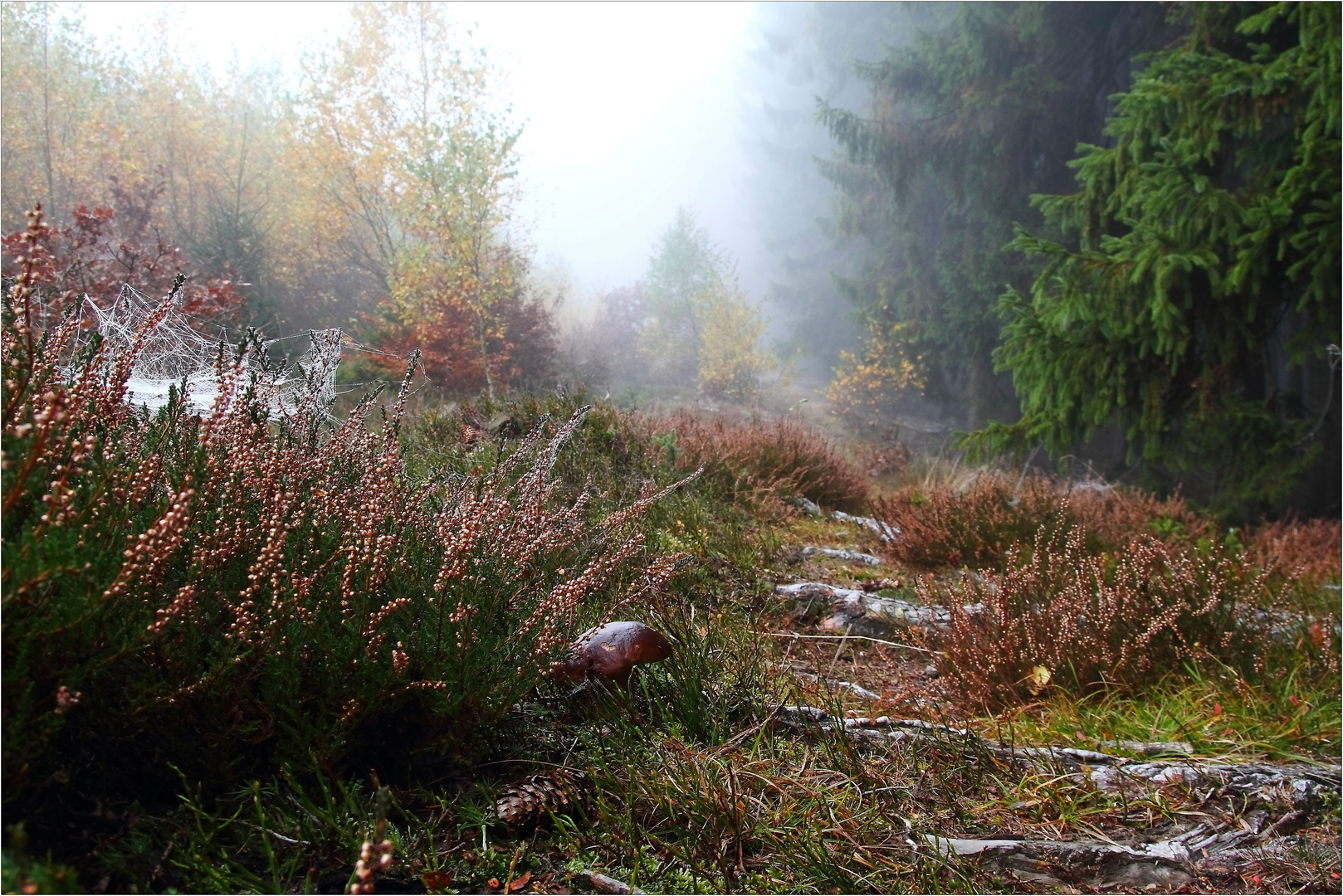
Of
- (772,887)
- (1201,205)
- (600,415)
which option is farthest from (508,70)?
(772,887)

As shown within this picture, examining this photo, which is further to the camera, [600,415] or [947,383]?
[947,383]

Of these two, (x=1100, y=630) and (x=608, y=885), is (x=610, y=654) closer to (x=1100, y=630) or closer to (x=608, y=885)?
(x=608, y=885)

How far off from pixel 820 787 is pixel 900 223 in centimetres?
2122

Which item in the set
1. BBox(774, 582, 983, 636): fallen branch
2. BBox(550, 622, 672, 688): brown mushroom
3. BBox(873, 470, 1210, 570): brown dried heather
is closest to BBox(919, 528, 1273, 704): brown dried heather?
BBox(774, 582, 983, 636): fallen branch

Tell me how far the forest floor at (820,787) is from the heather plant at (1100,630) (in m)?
0.02

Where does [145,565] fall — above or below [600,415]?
below

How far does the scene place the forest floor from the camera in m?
1.24

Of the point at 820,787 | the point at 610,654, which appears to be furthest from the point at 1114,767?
the point at 610,654

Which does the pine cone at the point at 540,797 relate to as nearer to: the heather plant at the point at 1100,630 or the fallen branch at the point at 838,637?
the fallen branch at the point at 838,637

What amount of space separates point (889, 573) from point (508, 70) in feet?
41.2

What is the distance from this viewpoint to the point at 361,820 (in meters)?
1.25

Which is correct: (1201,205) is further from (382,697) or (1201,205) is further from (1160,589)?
(382,697)

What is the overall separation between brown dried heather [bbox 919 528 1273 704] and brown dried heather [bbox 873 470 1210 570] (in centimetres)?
101

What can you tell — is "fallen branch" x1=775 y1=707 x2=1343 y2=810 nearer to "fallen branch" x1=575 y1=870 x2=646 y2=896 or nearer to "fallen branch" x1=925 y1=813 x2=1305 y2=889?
"fallen branch" x1=925 y1=813 x2=1305 y2=889
